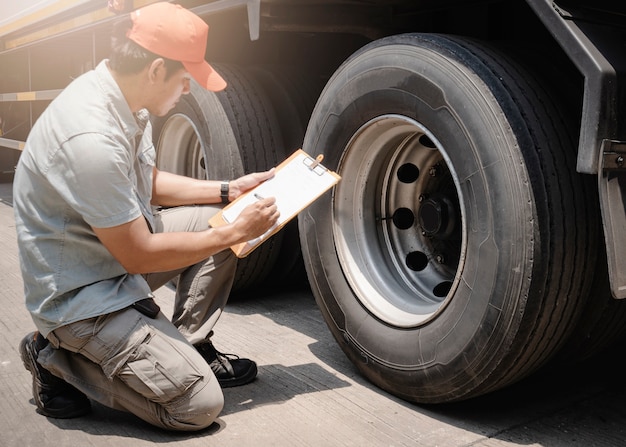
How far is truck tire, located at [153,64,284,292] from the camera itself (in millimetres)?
3561

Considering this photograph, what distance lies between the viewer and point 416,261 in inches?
113

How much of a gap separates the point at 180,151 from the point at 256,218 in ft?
6.26

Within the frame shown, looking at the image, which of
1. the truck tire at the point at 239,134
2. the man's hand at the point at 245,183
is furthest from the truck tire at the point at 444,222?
the truck tire at the point at 239,134

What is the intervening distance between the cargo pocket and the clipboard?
0.46m

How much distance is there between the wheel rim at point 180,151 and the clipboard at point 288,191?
147 cm

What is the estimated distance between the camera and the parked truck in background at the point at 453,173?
6.76ft

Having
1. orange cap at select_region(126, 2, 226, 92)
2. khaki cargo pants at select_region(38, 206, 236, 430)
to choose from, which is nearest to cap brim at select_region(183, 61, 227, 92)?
orange cap at select_region(126, 2, 226, 92)

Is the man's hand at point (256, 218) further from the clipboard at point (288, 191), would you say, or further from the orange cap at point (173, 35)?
the orange cap at point (173, 35)

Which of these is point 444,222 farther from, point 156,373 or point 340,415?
point 156,373

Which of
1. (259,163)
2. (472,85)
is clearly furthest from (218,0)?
(472,85)

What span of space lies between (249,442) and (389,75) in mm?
1308

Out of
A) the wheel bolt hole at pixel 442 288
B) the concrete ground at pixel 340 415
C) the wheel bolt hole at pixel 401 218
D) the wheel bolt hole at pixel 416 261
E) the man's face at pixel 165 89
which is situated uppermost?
the man's face at pixel 165 89

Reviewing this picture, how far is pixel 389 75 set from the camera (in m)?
2.48

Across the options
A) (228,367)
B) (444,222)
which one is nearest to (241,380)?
(228,367)
